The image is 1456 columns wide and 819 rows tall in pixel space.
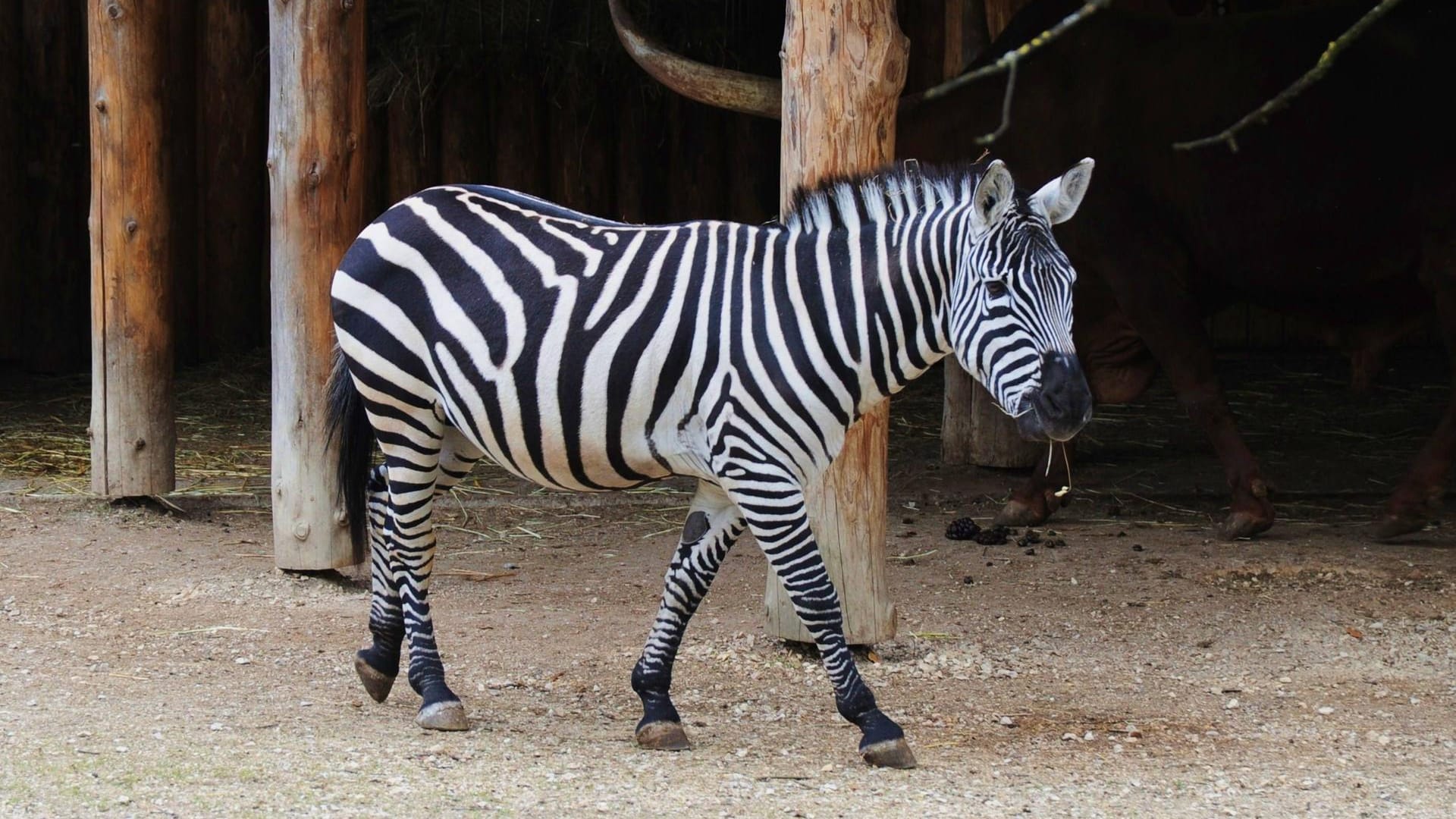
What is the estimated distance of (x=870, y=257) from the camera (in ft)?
14.2

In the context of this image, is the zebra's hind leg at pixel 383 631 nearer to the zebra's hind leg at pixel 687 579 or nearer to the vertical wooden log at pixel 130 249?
the zebra's hind leg at pixel 687 579

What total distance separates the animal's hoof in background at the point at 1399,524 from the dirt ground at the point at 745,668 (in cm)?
9

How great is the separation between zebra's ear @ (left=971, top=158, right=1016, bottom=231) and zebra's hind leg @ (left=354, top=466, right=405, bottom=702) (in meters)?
1.91

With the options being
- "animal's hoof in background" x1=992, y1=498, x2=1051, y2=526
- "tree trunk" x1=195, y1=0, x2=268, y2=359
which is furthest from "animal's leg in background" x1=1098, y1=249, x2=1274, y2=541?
"tree trunk" x1=195, y1=0, x2=268, y2=359

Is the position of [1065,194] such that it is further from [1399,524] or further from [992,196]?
[1399,524]

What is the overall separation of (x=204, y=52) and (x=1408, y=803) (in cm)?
908

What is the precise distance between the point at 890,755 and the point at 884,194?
59.6 inches

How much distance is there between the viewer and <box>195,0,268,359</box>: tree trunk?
10.6 metres

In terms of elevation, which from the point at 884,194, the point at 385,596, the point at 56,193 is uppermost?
→ the point at 884,194

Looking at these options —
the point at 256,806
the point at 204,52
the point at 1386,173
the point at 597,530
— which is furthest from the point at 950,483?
the point at 204,52

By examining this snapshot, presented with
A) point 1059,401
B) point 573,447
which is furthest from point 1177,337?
point 573,447

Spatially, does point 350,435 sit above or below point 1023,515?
above

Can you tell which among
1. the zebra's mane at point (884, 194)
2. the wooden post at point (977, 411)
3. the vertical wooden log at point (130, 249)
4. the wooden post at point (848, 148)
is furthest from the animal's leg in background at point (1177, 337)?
the vertical wooden log at point (130, 249)

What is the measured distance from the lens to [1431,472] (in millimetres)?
6621
